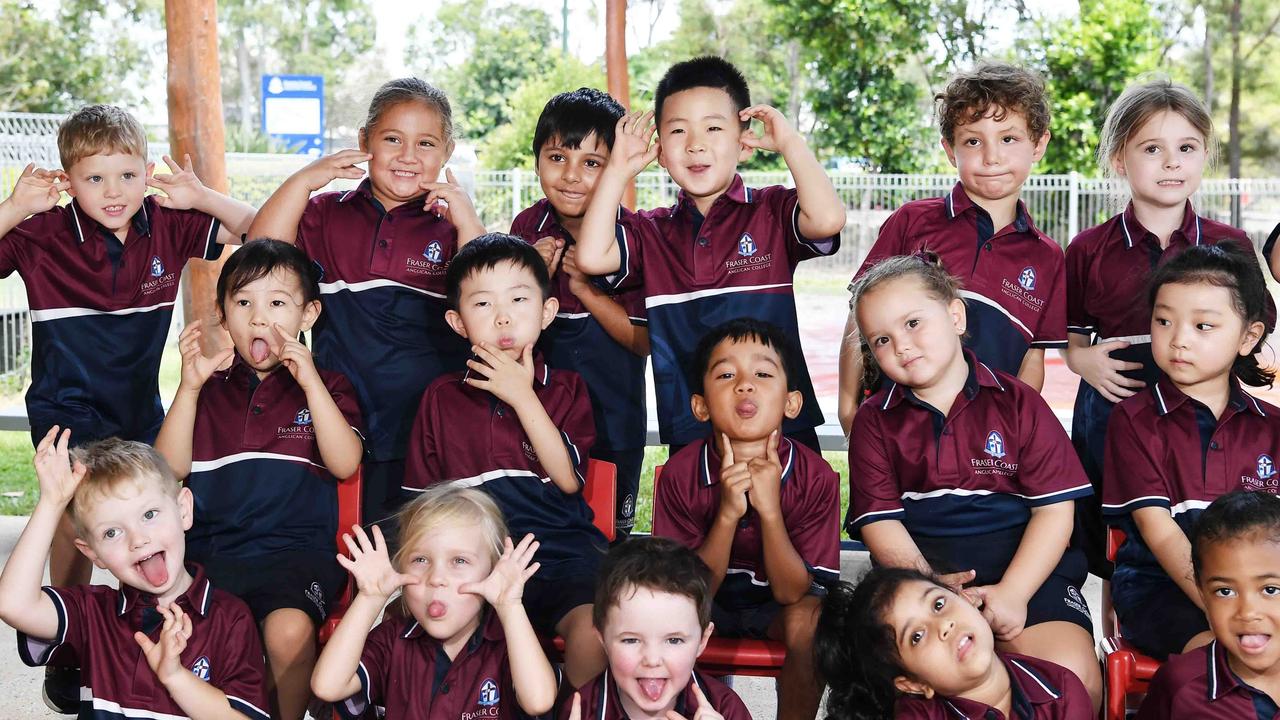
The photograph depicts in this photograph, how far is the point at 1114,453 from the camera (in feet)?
9.47

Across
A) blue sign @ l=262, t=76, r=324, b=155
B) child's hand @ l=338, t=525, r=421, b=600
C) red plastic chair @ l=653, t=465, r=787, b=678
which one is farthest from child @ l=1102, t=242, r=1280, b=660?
blue sign @ l=262, t=76, r=324, b=155

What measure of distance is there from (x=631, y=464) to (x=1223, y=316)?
1.70m

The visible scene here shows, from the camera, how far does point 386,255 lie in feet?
11.5

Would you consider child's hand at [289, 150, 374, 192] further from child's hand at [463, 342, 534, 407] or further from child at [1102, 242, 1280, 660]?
child at [1102, 242, 1280, 660]

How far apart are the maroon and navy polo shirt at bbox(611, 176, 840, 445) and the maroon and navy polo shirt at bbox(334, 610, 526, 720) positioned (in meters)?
0.91

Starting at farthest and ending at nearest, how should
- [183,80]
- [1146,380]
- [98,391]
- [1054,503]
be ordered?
[183,80], [98,391], [1146,380], [1054,503]

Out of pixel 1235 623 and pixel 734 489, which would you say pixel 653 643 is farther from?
pixel 1235 623

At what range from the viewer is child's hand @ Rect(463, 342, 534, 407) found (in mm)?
3029

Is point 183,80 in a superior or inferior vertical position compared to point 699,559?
superior

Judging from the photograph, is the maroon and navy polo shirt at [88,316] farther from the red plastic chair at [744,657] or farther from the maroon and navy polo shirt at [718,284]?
the red plastic chair at [744,657]

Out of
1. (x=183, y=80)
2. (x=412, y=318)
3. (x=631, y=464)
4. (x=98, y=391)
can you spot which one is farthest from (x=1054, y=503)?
(x=183, y=80)

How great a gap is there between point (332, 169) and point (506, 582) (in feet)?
4.90

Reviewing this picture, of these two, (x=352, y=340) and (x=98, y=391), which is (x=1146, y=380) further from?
(x=98, y=391)

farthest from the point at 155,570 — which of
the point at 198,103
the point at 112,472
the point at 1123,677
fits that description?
the point at 198,103
